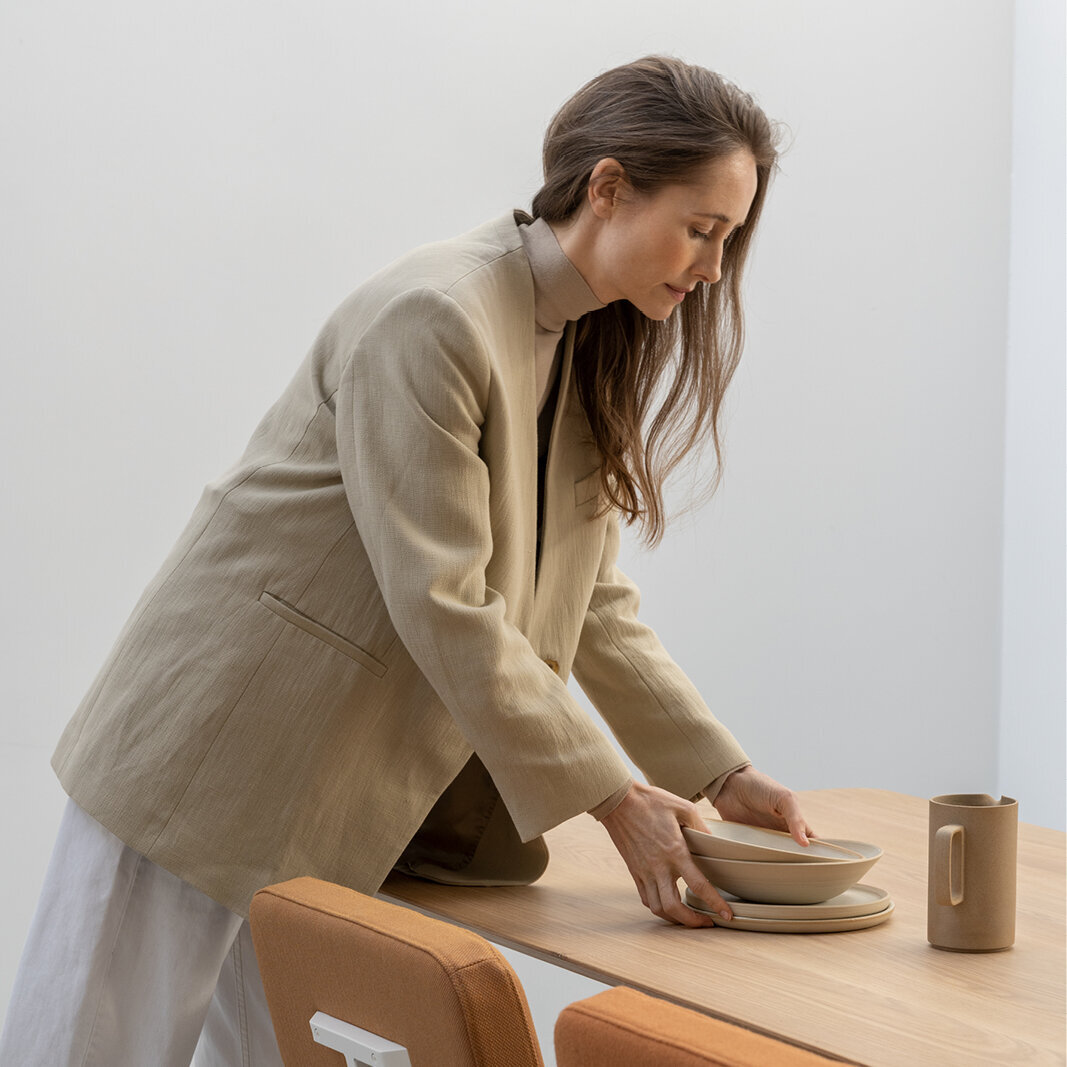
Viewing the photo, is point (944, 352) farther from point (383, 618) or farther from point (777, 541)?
point (383, 618)

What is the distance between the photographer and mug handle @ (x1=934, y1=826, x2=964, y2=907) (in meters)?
1.05

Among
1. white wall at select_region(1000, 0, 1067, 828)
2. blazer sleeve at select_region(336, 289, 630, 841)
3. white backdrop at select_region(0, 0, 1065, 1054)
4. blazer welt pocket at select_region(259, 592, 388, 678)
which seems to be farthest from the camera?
white wall at select_region(1000, 0, 1067, 828)

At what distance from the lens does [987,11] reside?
125 inches

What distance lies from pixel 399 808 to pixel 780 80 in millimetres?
2205

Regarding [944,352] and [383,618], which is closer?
[383,618]

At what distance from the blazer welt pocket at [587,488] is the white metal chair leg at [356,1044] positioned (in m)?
0.66

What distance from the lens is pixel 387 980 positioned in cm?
82

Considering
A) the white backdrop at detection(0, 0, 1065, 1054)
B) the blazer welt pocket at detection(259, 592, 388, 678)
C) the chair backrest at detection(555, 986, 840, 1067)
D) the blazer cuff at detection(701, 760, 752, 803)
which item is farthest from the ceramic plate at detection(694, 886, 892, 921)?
the white backdrop at detection(0, 0, 1065, 1054)

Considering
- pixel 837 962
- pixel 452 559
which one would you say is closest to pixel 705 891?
pixel 837 962

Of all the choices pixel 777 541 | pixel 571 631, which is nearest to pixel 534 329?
pixel 571 631

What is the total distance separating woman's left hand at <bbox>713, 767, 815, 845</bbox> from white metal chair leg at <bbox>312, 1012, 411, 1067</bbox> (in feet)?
1.79

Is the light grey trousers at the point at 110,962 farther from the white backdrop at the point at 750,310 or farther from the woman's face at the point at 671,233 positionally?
the white backdrop at the point at 750,310

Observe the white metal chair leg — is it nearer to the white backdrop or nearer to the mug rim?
the mug rim

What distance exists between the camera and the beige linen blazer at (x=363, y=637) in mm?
1180
